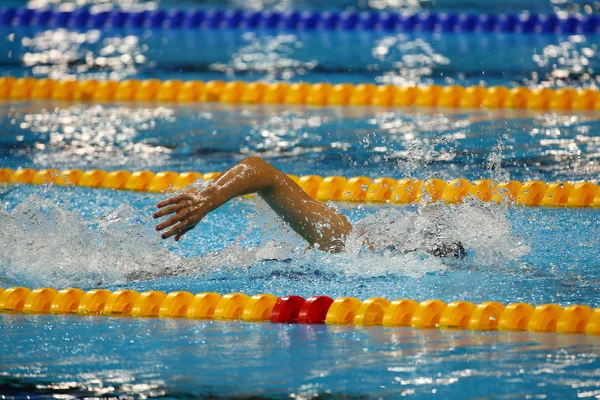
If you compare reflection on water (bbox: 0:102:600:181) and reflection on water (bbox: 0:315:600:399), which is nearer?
reflection on water (bbox: 0:315:600:399)

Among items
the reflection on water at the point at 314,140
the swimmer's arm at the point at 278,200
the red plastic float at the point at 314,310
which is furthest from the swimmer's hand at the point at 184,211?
the reflection on water at the point at 314,140

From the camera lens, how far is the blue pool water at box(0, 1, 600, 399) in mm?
2768

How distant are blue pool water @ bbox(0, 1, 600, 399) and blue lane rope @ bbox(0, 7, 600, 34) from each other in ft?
4.17

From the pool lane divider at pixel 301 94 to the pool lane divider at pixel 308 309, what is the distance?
3.47 meters

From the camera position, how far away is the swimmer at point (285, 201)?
11.2ft

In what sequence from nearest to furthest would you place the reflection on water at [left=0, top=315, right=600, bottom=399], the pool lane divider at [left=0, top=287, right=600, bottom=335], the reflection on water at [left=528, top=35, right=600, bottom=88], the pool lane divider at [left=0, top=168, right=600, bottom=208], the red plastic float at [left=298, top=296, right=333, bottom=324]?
the reflection on water at [left=0, top=315, right=600, bottom=399], the pool lane divider at [left=0, top=287, right=600, bottom=335], the red plastic float at [left=298, top=296, right=333, bottom=324], the pool lane divider at [left=0, top=168, right=600, bottom=208], the reflection on water at [left=528, top=35, right=600, bottom=88]

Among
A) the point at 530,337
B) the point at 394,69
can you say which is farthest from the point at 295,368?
the point at 394,69

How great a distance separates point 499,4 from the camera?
10172 millimetres

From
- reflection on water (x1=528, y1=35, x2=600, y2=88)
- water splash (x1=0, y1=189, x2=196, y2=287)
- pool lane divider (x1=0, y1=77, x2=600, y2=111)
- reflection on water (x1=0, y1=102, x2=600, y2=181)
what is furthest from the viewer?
reflection on water (x1=528, y1=35, x2=600, y2=88)

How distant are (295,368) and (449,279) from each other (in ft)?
3.20

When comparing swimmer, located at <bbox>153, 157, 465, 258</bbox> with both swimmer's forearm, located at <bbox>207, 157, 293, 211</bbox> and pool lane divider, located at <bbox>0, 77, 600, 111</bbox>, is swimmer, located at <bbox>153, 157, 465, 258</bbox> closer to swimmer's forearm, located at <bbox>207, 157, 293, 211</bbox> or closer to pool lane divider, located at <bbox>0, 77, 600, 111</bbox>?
swimmer's forearm, located at <bbox>207, 157, 293, 211</bbox>

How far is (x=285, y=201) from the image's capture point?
3.70 metres

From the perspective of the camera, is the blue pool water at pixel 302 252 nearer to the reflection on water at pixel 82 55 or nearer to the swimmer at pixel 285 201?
the swimmer at pixel 285 201

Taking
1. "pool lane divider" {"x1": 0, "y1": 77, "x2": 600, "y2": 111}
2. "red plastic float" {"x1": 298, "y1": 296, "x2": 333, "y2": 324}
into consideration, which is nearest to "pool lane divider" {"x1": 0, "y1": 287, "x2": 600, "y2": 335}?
"red plastic float" {"x1": 298, "y1": 296, "x2": 333, "y2": 324}
